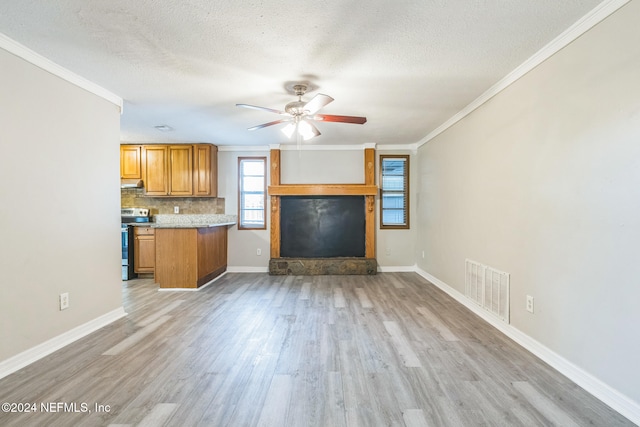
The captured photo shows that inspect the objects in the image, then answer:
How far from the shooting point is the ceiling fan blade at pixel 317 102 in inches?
92.5

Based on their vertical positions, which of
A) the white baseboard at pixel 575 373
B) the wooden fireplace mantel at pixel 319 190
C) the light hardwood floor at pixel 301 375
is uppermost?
the wooden fireplace mantel at pixel 319 190

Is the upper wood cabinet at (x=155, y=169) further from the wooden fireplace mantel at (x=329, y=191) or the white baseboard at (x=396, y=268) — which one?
the white baseboard at (x=396, y=268)

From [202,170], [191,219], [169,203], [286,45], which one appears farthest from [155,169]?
[286,45]

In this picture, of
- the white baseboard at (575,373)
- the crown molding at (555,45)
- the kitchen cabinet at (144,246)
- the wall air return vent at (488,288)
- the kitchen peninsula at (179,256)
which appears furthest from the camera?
the kitchen cabinet at (144,246)

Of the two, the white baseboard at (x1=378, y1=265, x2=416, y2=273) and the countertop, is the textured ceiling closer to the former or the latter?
the countertop

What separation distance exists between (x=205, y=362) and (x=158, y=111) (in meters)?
2.95

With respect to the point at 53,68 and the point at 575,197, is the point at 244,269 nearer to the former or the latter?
the point at 53,68

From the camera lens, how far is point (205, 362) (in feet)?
6.95

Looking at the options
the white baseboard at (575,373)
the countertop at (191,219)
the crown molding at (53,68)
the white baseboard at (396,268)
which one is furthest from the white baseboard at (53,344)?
the white baseboard at (396,268)

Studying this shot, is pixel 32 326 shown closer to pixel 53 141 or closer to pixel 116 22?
pixel 53 141

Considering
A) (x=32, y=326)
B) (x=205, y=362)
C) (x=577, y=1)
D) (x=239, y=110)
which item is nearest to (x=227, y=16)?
(x=239, y=110)

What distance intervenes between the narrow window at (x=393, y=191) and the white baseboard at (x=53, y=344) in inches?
169

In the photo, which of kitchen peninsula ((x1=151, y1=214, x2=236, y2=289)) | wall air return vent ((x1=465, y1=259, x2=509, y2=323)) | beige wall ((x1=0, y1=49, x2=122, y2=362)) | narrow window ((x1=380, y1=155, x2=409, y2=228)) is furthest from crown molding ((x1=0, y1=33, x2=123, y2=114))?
wall air return vent ((x1=465, y1=259, x2=509, y2=323))

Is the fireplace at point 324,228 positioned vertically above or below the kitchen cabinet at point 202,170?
below
